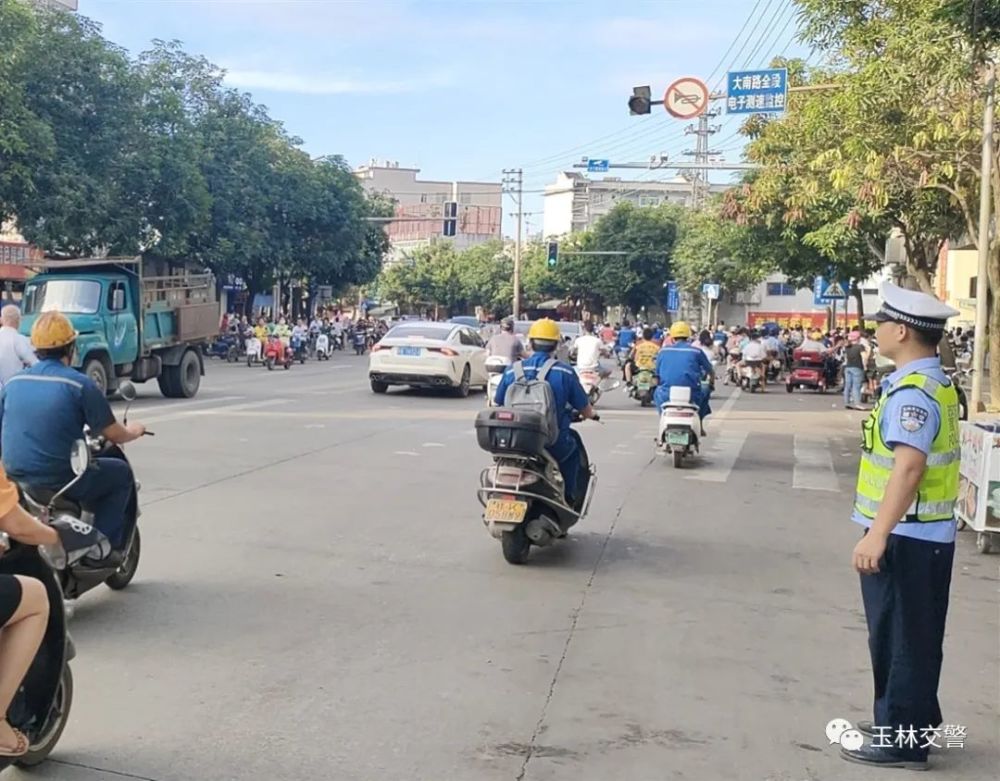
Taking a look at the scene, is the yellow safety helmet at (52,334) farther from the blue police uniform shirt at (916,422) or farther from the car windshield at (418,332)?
the car windshield at (418,332)

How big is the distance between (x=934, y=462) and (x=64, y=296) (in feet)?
57.7

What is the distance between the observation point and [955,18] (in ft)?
31.0

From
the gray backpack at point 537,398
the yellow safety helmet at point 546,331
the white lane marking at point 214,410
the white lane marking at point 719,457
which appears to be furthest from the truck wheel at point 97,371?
the gray backpack at point 537,398

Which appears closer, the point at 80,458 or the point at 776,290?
the point at 80,458

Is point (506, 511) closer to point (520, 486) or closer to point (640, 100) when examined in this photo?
point (520, 486)

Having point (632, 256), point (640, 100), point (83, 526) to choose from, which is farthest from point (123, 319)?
point (632, 256)

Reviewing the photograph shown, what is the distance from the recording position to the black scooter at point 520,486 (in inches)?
307

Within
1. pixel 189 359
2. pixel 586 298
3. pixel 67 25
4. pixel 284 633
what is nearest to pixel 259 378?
pixel 189 359

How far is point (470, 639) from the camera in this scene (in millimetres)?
6164

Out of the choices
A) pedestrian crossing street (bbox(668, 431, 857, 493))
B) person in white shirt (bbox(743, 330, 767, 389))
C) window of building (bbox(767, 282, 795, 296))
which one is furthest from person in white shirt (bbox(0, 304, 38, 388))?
window of building (bbox(767, 282, 795, 296))

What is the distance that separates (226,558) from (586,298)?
75170 millimetres

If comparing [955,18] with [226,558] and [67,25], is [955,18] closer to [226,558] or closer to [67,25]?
[226,558]

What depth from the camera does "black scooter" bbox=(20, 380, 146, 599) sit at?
5.75 meters

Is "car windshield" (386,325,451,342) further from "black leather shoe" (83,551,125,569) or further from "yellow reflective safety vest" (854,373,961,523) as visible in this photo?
"yellow reflective safety vest" (854,373,961,523)
